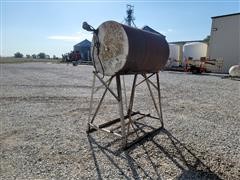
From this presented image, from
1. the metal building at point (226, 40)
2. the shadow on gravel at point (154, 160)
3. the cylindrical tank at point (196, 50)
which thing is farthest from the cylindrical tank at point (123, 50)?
the cylindrical tank at point (196, 50)

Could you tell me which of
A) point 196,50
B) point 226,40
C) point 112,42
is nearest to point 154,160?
point 112,42

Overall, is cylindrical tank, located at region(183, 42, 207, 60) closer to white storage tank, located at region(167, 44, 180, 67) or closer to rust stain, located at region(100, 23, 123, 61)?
white storage tank, located at region(167, 44, 180, 67)

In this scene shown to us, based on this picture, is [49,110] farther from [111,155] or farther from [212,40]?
[212,40]

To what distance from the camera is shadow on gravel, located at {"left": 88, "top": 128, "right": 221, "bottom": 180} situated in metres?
3.06

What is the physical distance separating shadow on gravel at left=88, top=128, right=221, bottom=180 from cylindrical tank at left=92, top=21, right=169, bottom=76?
1.28m

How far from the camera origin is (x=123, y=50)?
12.2 feet

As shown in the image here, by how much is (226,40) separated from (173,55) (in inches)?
233

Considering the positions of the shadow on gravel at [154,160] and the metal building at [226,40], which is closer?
the shadow on gravel at [154,160]

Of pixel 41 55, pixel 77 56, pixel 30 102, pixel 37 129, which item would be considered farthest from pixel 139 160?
pixel 41 55

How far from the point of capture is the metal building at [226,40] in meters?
20.5

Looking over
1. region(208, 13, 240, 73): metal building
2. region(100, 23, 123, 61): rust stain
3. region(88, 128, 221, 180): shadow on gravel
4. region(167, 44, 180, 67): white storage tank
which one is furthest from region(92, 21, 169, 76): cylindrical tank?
region(167, 44, 180, 67): white storage tank

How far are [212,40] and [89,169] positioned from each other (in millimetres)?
22056

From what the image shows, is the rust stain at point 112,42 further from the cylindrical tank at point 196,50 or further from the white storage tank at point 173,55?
the cylindrical tank at point 196,50

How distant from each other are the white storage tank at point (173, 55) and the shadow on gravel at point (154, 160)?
21.0 m
